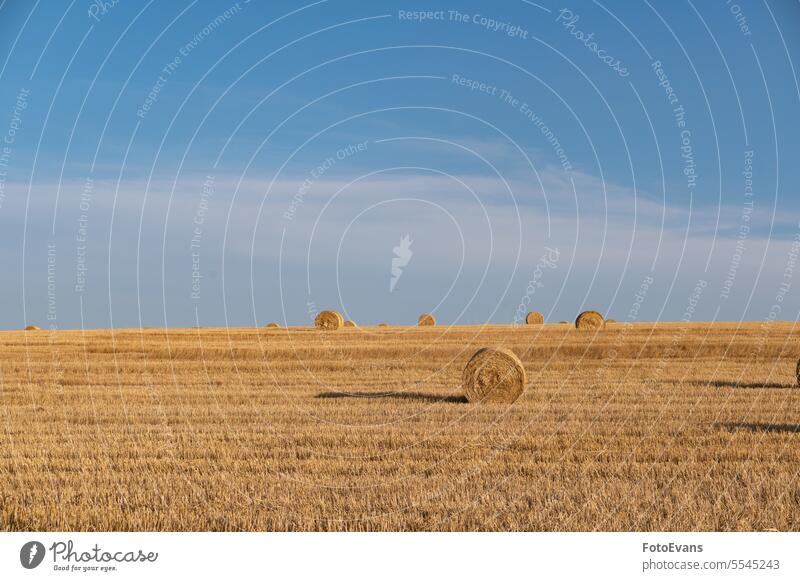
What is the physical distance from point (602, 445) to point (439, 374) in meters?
13.7

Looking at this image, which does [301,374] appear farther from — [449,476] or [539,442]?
[449,476]

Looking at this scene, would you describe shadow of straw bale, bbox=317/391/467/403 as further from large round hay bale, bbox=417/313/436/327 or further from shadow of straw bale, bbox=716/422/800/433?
large round hay bale, bbox=417/313/436/327

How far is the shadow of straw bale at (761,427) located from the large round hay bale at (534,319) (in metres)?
35.7

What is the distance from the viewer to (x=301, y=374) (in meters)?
28.2

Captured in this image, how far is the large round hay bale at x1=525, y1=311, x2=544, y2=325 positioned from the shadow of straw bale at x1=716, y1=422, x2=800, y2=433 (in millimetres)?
35716

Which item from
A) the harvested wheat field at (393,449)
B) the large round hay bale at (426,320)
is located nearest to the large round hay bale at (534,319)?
the large round hay bale at (426,320)

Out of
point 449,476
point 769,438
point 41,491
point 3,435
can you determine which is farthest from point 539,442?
point 3,435

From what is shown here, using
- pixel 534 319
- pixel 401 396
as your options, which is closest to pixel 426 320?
pixel 534 319

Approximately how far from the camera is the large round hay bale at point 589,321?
4444 centimetres
